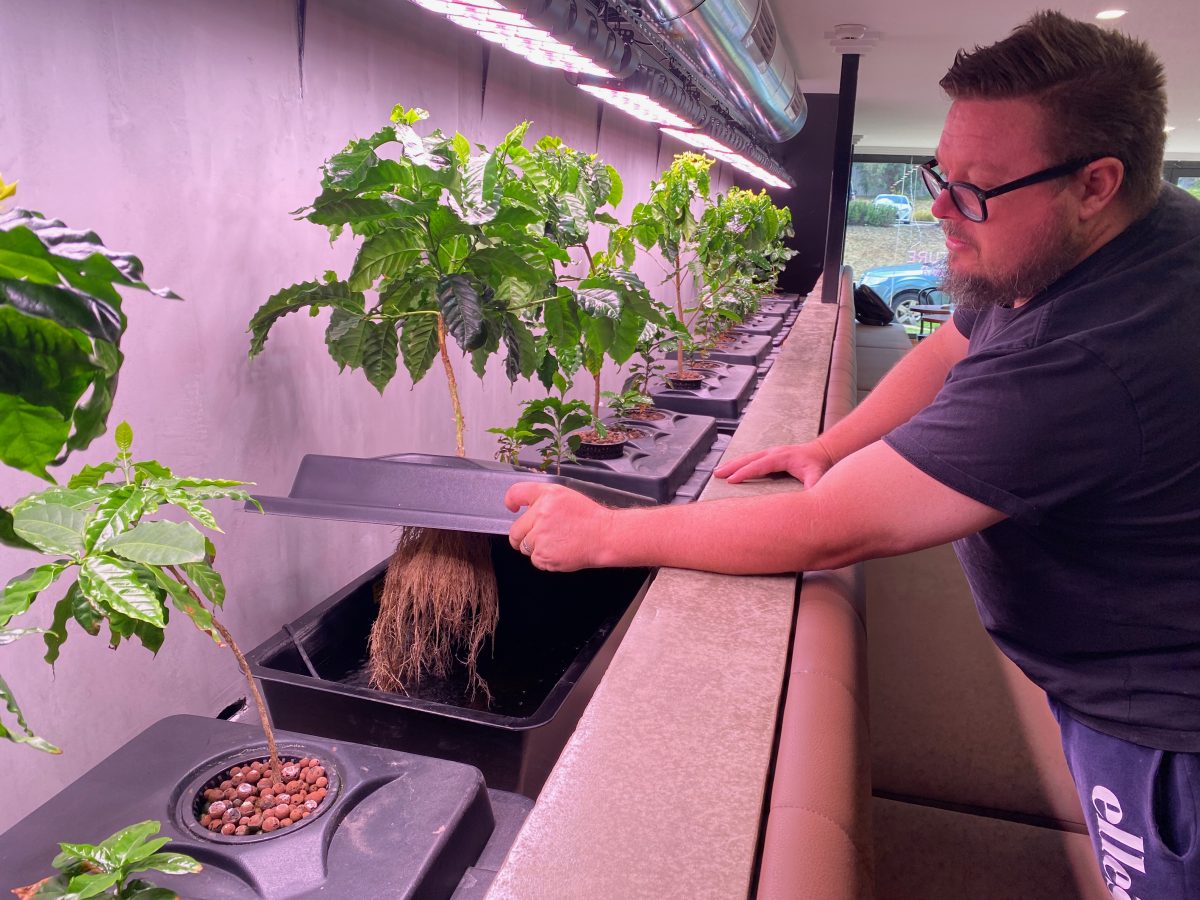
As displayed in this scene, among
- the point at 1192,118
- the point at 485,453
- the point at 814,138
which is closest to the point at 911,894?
the point at 485,453

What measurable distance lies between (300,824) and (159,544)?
42 centimetres

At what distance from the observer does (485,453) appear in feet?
10.3

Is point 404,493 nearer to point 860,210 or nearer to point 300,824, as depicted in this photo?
point 300,824

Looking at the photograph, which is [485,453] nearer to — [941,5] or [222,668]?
[222,668]

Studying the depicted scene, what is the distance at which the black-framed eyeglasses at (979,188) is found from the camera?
51.0 inches

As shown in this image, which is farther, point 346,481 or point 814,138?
point 814,138

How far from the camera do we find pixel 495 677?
1657mm

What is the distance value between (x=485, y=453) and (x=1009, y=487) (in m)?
Answer: 2.21

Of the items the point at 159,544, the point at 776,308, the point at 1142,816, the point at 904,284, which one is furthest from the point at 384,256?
the point at 904,284

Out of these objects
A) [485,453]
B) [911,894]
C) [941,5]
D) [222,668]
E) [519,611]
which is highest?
[941,5]

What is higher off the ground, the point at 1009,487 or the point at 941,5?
the point at 941,5

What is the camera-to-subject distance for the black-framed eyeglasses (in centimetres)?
130

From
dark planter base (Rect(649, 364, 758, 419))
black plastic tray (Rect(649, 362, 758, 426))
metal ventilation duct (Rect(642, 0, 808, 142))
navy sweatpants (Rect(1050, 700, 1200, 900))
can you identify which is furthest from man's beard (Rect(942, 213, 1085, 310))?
dark planter base (Rect(649, 364, 758, 419))

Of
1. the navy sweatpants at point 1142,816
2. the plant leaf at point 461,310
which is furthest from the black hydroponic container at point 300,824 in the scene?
the navy sweatpants at point 1142,816
